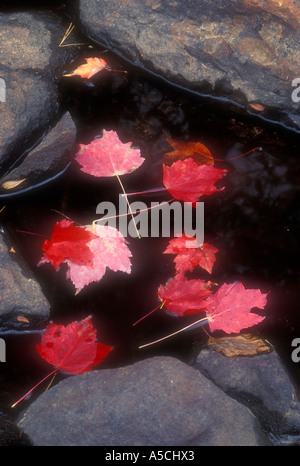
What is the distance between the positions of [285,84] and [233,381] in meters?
2.11

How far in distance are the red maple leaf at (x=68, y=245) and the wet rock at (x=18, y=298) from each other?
0.20 metres

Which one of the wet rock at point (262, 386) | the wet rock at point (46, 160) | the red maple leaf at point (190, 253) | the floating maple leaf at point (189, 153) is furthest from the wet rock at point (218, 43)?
the wet rock at point (262, 386)

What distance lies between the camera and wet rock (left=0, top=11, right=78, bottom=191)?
9.52ft

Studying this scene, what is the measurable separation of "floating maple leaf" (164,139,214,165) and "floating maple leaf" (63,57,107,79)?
0.91 meters

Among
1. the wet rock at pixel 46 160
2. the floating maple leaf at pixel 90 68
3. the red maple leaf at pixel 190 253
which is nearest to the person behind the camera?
the red maple leaf at pixel 190 253

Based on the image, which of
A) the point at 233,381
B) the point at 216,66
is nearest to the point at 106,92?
the point at 216,66

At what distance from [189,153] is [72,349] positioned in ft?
5.30

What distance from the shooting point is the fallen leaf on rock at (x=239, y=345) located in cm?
251

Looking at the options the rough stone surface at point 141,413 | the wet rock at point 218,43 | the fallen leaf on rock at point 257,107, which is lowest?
the rough stone surface at point 141,413

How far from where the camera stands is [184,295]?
8.88 ft

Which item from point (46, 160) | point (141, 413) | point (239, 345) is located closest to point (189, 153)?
point (46, 160)

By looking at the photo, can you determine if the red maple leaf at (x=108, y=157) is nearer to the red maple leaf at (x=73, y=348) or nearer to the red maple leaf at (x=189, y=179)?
the red maple leaf at (x=189, y=179)

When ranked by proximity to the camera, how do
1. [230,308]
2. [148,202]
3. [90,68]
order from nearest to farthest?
[230,308] → [148,202] → [90,68]

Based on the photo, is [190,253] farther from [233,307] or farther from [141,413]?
[141,413]
